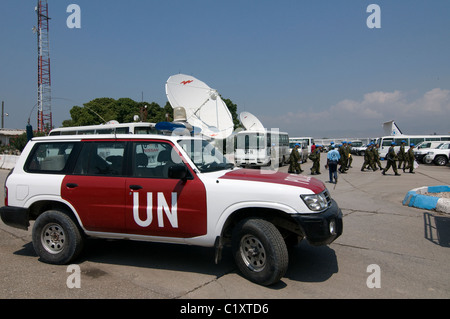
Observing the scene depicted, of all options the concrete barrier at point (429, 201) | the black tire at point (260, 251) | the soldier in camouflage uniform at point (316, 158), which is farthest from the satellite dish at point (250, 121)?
the black tire at point (260, 251)

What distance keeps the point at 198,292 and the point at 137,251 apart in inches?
74.7

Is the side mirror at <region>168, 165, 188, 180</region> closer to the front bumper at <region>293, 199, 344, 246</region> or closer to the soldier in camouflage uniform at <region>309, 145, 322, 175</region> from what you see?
the front bumper at <region>293, 199, 344, 246</region>

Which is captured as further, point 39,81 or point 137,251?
point 39,81

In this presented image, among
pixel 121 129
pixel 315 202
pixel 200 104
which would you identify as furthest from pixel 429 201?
pixel 200 104

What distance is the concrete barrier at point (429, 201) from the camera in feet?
25.9

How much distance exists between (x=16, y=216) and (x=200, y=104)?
19.1 metres

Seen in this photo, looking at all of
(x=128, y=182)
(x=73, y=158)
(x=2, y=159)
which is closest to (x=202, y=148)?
(x=128, y=182)

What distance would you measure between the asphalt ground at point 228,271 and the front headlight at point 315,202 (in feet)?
3.11

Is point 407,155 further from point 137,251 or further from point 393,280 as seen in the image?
point 137,251

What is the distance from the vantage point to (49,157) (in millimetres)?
5008

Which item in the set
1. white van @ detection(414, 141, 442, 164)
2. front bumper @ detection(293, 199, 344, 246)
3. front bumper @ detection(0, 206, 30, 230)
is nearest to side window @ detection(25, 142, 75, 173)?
front bumper @ detection(0, 206, 30, 230)
